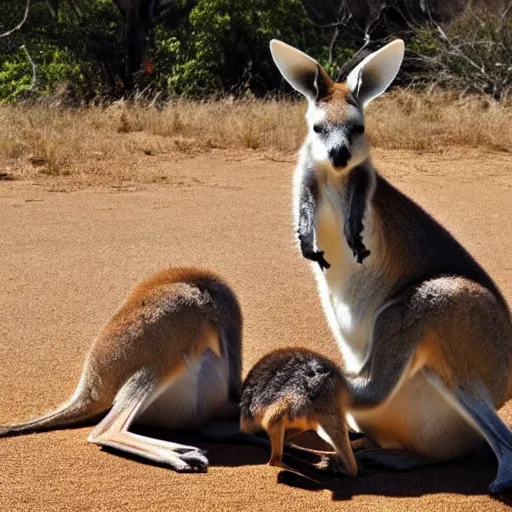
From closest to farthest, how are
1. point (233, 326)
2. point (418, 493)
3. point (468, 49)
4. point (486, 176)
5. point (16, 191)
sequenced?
point (418, 493) → point (233, 326) → point (16, 191) → point (486, 176) → point (468, 49)

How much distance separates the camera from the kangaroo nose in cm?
482

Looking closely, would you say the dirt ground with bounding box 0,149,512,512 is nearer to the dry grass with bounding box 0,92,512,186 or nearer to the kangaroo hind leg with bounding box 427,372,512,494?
the kangaroo hind leg with bounding box 427,372,512,494

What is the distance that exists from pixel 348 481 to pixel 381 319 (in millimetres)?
801

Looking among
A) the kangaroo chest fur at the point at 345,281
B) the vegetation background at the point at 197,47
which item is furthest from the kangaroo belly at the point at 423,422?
the vegetation background at the point at 197,47

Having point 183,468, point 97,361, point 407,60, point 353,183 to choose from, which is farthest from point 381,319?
point 407,60

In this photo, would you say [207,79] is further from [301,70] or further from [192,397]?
[192,397]

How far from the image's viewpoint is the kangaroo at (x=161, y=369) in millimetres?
5062

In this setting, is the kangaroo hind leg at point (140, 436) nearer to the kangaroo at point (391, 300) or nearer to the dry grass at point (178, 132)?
the kangaroo at point (391, 300)

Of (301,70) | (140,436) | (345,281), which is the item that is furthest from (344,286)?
(140,436)

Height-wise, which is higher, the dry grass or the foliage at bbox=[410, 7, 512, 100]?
the foliage at bbox=[410, 7, 512, 100]

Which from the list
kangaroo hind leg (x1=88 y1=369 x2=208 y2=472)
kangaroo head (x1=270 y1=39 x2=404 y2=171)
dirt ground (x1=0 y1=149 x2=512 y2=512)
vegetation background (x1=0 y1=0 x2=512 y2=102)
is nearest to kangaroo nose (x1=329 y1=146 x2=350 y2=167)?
A: kangaroo head (x1=270 y1=39 x2=404 y2=171)

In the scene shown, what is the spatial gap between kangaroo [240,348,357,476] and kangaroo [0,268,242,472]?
42cm

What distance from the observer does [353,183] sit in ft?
16.6

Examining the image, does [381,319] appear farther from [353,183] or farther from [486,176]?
[486,176]
